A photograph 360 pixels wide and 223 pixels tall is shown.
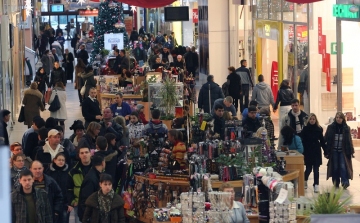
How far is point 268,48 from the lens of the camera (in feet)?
70.8

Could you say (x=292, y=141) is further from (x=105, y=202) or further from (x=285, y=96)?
(x=105, y=202)

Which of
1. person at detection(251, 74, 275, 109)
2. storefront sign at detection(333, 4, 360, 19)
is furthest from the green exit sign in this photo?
person at detection(251, 74, 275, 109)

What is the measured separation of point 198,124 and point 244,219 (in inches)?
198

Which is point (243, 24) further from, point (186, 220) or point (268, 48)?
point (186, 220)

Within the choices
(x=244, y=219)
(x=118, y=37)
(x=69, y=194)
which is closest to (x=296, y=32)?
(x=69, y=194)

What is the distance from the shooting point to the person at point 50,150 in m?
9.52

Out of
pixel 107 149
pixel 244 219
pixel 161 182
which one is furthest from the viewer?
pixel 107 149

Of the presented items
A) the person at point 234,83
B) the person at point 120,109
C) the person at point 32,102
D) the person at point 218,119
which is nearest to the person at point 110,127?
the person at point 218,119

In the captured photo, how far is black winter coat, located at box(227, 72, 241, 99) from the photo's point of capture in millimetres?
19422

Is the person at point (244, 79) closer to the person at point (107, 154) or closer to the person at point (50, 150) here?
the person at point (107, 154)

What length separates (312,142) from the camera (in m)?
12.2

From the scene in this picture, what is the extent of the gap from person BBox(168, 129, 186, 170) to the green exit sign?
474 cm

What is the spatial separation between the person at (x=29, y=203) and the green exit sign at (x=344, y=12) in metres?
7.88

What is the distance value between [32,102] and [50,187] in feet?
28.1
